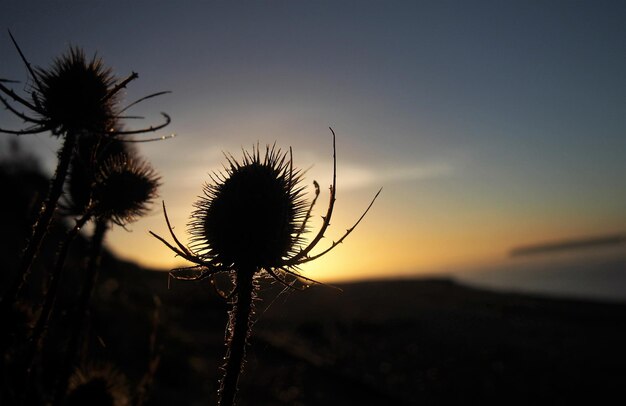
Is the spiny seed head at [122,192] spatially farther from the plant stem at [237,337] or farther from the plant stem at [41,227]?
the plant stem at [237,337]

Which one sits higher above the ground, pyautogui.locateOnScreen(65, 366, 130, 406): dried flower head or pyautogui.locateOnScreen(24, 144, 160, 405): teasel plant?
pyautogui.locateOnScreen(24, 144, 160, 405): teasel plant

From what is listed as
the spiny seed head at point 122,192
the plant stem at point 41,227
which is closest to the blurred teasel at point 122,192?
the spiny seed head at point 122,192

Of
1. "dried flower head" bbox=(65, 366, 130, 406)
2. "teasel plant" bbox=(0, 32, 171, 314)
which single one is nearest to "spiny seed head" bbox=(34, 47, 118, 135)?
"teasel plant" bbox=(0, 32, 171, 314)

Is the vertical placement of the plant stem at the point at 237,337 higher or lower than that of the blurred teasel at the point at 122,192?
lower

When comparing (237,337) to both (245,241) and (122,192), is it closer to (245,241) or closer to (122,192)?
(245,241)

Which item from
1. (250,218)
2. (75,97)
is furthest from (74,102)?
(250,218)

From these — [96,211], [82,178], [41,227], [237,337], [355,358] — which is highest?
[82,178]

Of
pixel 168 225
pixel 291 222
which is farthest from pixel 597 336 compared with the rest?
pixel 168 225

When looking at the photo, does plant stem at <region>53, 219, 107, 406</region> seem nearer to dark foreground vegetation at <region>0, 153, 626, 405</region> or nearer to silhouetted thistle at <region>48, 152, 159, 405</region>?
silhouetted thistle at <region>48, 152, 159, 405</region>
